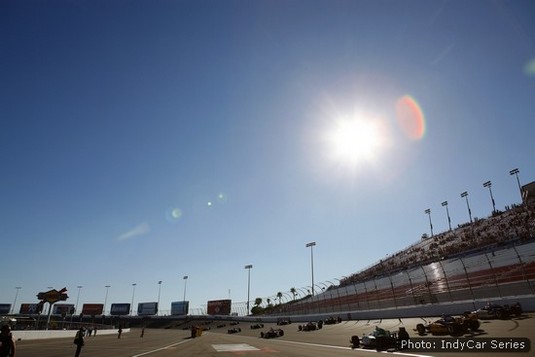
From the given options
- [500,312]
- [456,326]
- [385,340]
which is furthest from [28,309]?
[500,312]

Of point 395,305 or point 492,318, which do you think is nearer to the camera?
point 492,318

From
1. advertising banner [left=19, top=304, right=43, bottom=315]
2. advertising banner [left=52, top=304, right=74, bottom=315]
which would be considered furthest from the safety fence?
advertising banner [left=19, top=304, right=43, bottom=315]

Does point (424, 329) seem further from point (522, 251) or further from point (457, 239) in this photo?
point (457, 239)

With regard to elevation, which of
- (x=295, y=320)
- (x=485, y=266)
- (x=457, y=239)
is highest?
(x=457, y=239)

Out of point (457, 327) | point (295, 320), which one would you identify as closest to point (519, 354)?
point (457, 327)

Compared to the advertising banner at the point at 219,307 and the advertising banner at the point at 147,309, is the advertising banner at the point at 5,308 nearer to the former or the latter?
the advertising banner at the point at 147,309

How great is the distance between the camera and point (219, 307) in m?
124

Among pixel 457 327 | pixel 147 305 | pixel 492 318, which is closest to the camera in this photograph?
pixel 457 327

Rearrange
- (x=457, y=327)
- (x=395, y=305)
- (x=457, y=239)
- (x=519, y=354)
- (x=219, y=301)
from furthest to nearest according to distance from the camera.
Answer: (x=219, y=301)
(x=457, y=239)
(x=395, y=305)
(x=457, y=327)
(x=519, y=354)

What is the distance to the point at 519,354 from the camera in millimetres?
14422

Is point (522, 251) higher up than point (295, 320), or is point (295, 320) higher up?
point (522, 251)

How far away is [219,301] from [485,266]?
94597 millimetres

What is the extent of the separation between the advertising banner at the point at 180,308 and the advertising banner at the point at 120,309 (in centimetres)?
2016

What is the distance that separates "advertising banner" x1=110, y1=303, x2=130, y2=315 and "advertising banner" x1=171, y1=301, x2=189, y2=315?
2016cm
